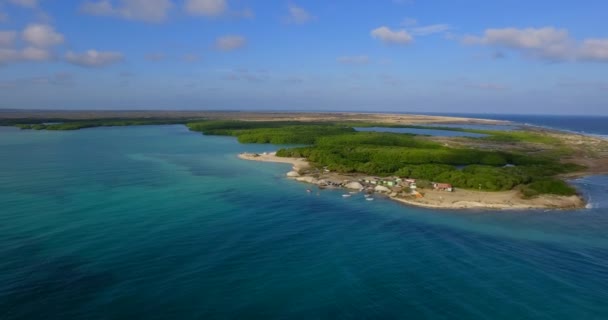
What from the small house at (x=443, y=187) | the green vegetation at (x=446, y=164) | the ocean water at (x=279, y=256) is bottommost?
the ocean water at (x=279, y=256)

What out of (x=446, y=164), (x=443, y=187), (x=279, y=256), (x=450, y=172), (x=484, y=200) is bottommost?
(x=279, y=256)

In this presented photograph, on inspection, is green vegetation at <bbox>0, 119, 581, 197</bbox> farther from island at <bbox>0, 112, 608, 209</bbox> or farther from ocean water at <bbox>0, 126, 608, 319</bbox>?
ocean water at <bbox>0, 126, 608, 319</bbox>

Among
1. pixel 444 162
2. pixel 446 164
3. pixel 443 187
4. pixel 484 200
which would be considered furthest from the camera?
pixel 444 162

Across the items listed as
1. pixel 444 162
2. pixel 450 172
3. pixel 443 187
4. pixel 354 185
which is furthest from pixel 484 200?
pixel 444 162

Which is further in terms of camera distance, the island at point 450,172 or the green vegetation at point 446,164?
the green vegetation at point 446,164

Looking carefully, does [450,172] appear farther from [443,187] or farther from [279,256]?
[279,256]

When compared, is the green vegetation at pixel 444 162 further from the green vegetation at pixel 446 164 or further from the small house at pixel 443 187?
the small house at pixel 443 187

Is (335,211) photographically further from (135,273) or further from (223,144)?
(223,144)

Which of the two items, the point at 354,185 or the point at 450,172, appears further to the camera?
the point at 450,172

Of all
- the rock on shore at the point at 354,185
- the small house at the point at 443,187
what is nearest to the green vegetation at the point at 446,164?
the small house at the point at 443,187
